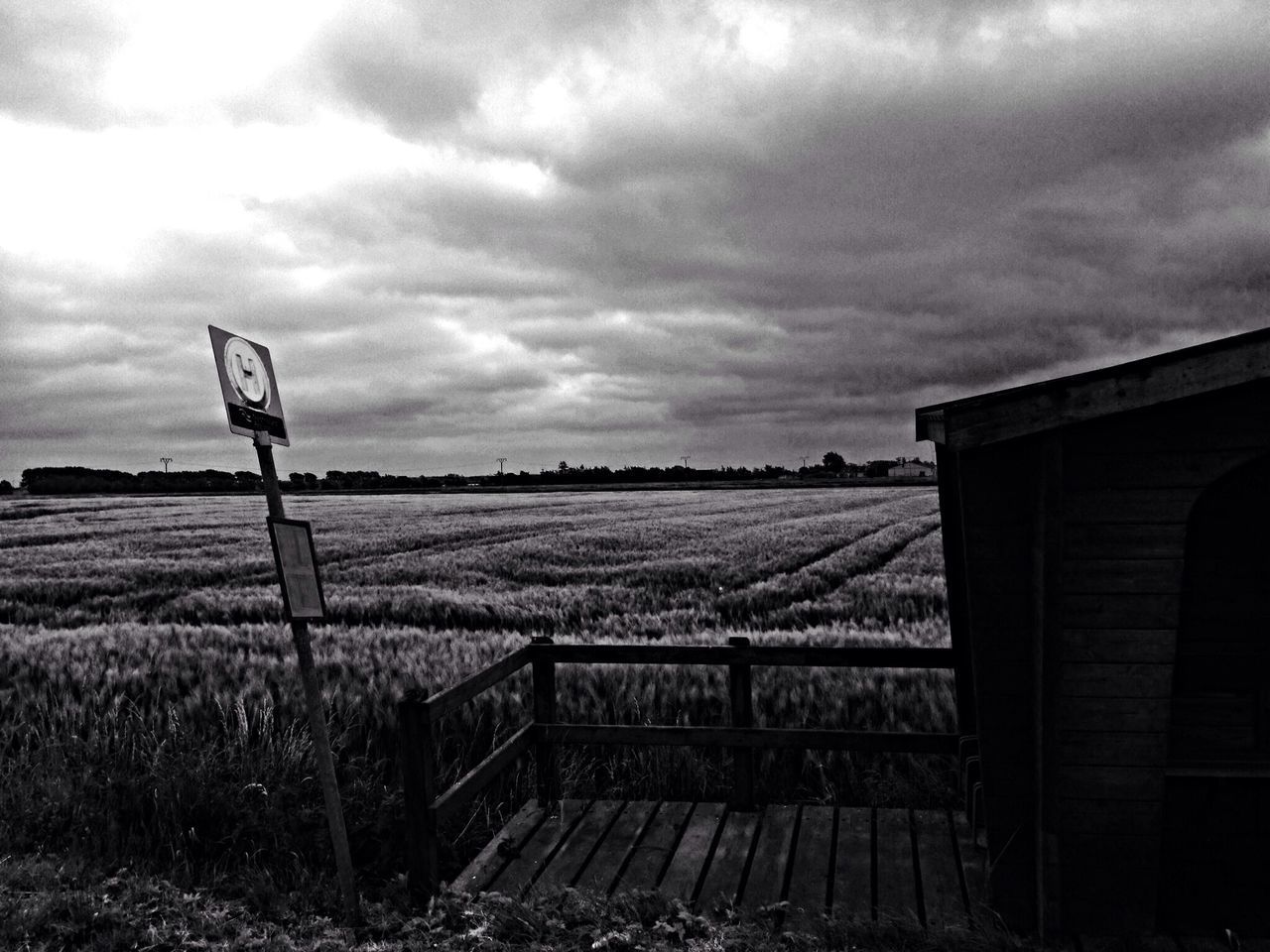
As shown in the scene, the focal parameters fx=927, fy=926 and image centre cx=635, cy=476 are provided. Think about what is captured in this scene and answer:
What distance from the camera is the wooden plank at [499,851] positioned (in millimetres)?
5238

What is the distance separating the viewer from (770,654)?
6.08 meters

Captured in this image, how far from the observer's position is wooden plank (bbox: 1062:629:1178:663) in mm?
4457

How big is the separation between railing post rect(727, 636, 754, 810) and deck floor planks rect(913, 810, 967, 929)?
1.08 metres

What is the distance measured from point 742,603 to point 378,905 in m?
12.4

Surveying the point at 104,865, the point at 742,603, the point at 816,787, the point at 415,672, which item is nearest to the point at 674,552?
the point at 742,603

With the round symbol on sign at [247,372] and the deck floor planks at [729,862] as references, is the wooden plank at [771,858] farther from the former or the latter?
the round symbol on sign at [247,372]

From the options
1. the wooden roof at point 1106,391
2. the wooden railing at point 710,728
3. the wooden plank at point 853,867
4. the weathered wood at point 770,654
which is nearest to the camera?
the wooden roof at point 1106,391

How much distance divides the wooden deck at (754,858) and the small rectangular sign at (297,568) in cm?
179

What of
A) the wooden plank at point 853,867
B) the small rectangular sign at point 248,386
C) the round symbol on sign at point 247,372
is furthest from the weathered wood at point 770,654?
the round symbol on sign at point 247,372

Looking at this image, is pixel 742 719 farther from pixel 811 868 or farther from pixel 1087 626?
pixel 1087 626

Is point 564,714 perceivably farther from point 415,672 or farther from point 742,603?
point 742,603

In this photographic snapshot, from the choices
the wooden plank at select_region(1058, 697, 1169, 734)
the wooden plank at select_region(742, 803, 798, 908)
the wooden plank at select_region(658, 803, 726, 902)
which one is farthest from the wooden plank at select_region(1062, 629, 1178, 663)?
the wooden plank at select_region(658, 803, 726, 902)

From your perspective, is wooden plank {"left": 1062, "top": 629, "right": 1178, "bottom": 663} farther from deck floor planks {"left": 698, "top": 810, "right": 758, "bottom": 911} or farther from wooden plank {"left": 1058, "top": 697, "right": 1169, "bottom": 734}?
deck floor planks {"left": 698, "top": 810, "right": 758, "bottom": 911}

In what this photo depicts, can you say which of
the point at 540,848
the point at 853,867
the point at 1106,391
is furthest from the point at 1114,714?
the point at 540,848
